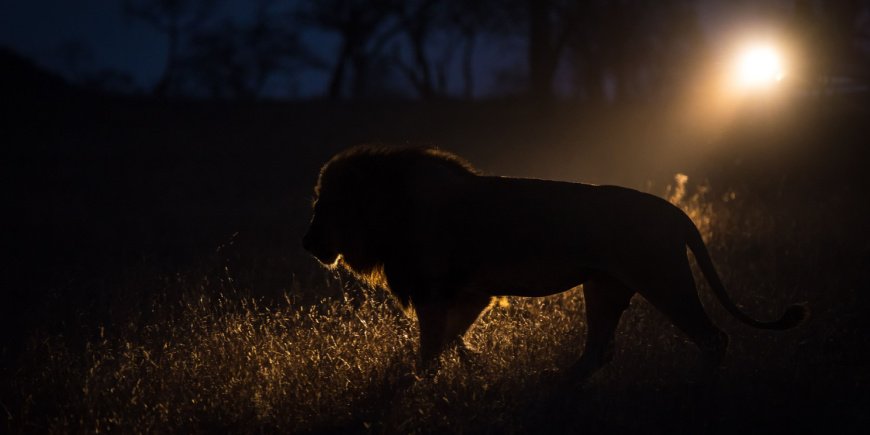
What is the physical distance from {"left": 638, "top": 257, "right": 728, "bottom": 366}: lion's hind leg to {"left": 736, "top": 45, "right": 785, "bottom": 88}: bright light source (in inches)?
613

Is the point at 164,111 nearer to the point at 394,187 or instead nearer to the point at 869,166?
the point at 869,166

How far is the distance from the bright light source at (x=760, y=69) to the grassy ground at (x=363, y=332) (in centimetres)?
337

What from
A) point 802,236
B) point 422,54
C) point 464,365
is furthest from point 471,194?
point 422,54

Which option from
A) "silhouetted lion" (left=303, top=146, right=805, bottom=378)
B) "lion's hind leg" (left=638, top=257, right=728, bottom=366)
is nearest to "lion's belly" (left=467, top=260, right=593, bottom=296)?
"silhouetted lion" (left=303, top=146, right=805, bottom=378)

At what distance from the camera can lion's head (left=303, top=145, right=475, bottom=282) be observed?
6.52 m

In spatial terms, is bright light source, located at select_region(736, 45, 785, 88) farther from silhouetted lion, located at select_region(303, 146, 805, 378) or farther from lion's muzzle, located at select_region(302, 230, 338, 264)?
lion's muzzle, located at select_region(302, 230, 338, 264)

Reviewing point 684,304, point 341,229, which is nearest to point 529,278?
point 684,304

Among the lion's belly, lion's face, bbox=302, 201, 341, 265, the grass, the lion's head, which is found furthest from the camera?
lion's face, bbox=302, 201, 341, 265

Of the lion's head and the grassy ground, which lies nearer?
the grassy ground

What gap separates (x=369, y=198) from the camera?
262 inches

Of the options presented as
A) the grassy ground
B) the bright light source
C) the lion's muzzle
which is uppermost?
the bright light source

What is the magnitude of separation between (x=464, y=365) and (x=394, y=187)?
4.19 feet

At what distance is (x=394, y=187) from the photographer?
658cm

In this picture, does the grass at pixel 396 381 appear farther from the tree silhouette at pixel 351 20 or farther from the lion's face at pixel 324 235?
the tree silhouette at pixel 351 20
